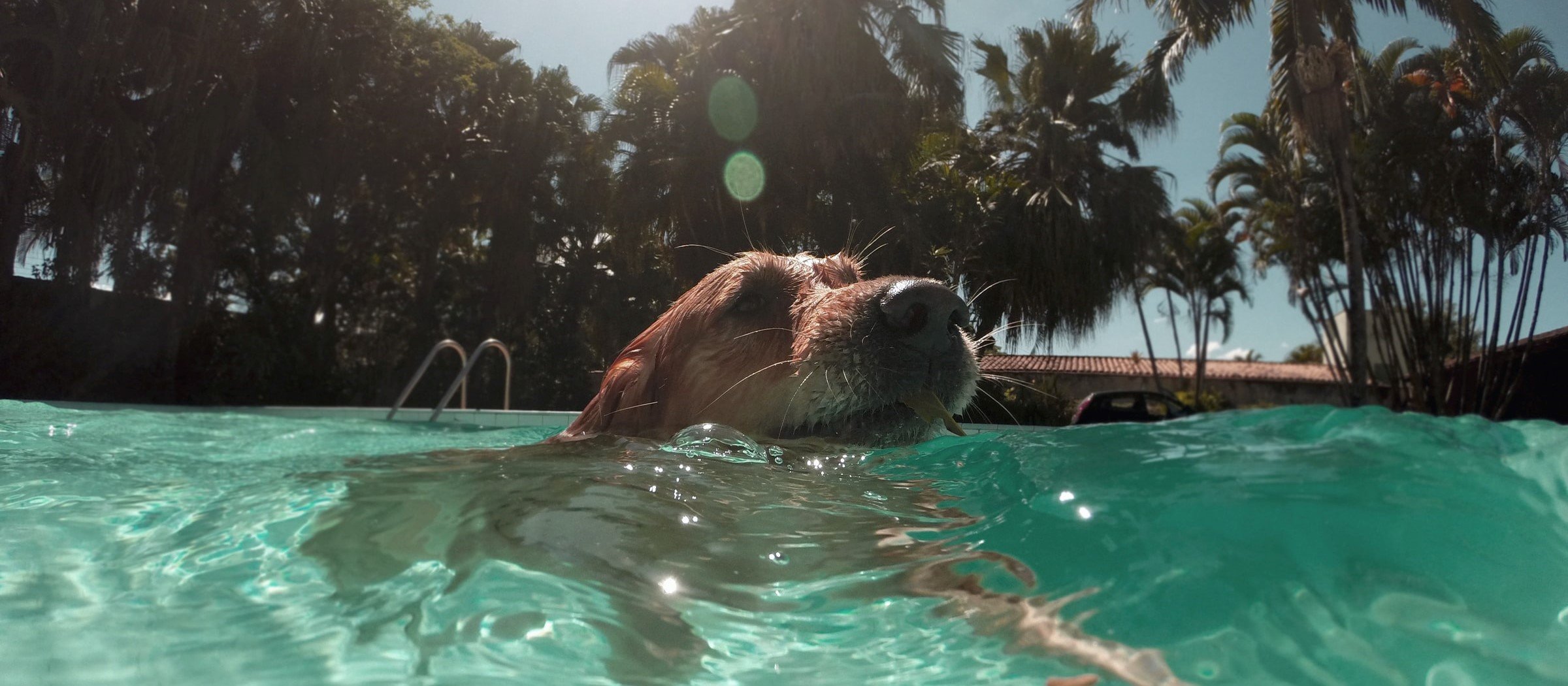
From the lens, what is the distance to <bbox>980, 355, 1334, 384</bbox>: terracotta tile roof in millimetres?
7430

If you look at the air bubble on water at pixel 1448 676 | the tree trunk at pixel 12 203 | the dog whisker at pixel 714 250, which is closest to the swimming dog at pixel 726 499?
the air bubble on water at pixel 1448 676

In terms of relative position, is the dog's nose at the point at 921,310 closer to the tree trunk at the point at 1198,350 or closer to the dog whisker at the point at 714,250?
the dog whisker at the point at 714,250

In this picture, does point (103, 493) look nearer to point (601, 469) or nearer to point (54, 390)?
point (601, 469)

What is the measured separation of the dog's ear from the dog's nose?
1.33 metres

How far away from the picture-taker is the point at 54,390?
1584 cm

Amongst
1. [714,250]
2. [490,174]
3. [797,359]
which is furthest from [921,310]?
[490,174]

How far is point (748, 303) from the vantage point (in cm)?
361

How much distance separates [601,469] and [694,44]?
1526 cm

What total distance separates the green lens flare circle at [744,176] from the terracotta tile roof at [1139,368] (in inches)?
196

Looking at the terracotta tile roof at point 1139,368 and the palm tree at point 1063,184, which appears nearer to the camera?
the terracotta tile roof at point 1139,368

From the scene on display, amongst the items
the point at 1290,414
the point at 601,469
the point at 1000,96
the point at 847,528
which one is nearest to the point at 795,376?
the point at 601,469

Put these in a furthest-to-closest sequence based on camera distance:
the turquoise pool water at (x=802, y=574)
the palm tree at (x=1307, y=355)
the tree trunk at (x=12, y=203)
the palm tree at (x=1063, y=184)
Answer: the palm tree at (x=1307, y=355) → the tree trunk at (x=12, y=203) → the palm tree at (x=1063, y=184) → the turquoise pool water at (x=802, y=574)

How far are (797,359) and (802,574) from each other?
1.47m

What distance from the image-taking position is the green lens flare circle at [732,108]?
14.7 meters
